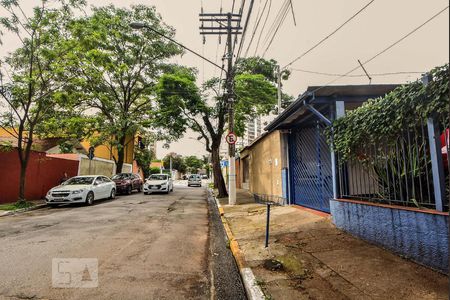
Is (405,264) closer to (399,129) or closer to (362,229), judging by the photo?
(362,229)

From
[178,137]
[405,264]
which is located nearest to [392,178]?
[405,264]

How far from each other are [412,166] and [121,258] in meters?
5.08

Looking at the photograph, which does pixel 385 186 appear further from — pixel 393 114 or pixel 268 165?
pixel 268 165

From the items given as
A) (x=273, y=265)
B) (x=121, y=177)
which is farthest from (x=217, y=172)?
(x=273, y=265)

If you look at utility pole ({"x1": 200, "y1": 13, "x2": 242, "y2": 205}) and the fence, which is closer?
the fence

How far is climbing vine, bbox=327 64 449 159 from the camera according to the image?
11.9 feet

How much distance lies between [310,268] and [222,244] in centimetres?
259

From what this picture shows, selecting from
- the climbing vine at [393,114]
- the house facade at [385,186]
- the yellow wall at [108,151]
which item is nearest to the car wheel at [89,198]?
the house facade at [385,186]

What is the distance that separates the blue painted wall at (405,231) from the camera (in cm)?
377

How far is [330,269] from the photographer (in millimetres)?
4207

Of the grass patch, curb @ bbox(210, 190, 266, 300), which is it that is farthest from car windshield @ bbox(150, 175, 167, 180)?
curb @ bbox(210, 190, 266, 300)

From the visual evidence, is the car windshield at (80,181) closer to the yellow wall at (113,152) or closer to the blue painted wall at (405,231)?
the blue painted wall at (405,231)

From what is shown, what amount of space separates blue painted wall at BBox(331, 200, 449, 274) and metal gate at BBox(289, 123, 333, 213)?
2.32 meters

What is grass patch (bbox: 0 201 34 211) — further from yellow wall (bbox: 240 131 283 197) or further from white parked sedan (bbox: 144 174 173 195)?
yellow wall (bbox: 240 131 283 197)
